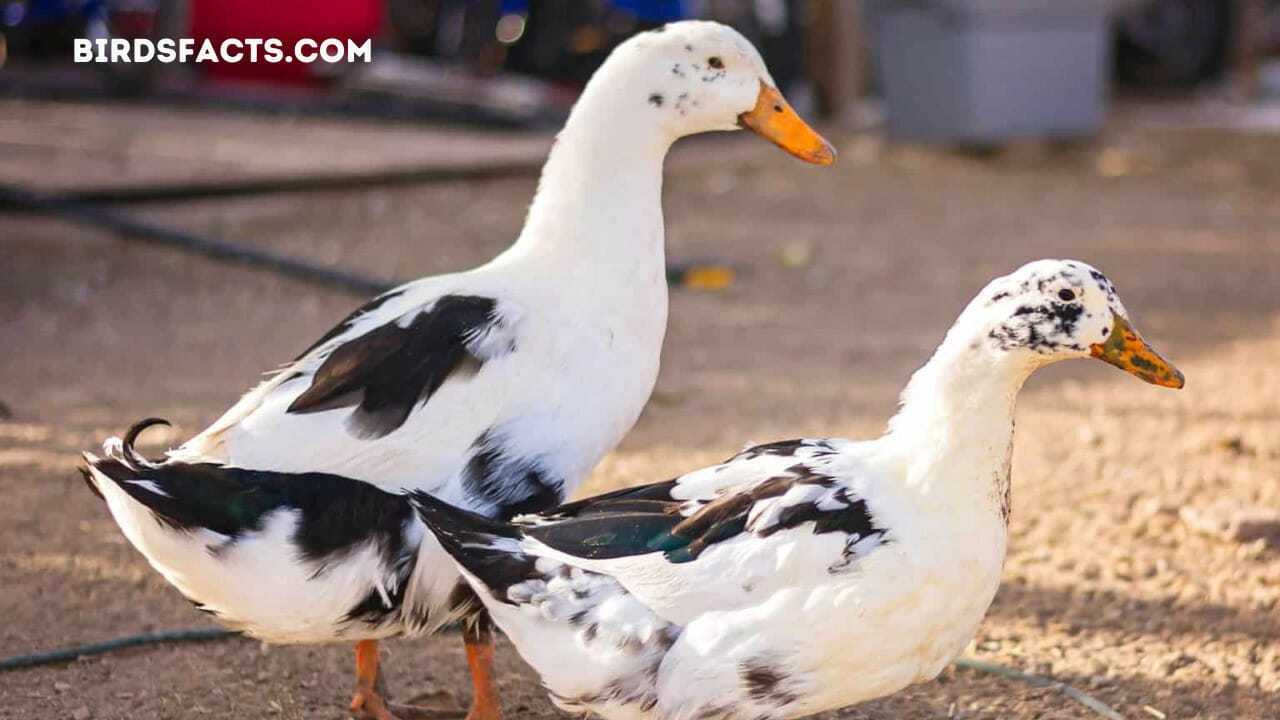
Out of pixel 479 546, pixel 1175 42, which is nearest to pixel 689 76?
pixel 479 546

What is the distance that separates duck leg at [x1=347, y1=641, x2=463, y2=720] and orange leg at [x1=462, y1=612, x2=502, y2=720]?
0.53 feet

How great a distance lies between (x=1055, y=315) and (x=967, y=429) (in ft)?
0.76

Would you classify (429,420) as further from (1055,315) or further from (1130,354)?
(1130,354)

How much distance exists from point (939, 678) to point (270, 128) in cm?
847

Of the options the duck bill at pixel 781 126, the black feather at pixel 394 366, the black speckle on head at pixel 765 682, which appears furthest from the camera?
the duck bill at pixel 781 126

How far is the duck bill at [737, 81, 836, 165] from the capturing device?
323 centimetres

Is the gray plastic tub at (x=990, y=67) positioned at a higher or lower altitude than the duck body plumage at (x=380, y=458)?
higher

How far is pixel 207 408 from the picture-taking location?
5055 millimetres

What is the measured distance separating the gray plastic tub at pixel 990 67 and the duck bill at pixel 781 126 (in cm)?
745

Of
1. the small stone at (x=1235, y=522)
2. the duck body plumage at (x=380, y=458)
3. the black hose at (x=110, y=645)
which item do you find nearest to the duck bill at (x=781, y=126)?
the duck body plumage at (x=380, y=458)

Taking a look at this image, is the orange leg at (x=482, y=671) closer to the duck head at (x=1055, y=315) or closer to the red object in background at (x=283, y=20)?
the duck head at (x=1055, y=315)

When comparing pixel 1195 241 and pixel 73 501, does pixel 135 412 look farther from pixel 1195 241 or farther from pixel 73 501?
pixel 1195 241

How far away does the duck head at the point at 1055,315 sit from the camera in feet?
8.31

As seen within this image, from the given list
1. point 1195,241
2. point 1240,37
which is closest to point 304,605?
point 1195,241
